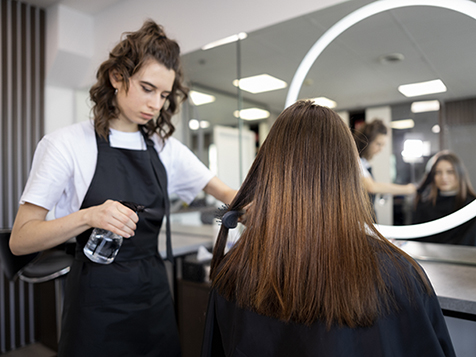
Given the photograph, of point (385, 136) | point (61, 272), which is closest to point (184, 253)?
point (61, 272)

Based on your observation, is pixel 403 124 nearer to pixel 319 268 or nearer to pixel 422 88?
pixel 422 88

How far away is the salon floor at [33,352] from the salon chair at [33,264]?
3.47ft

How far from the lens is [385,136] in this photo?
1.34 meters

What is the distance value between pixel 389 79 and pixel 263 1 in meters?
0.70

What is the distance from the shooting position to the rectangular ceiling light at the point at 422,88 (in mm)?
1243

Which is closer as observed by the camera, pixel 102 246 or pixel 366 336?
pixel 366 336

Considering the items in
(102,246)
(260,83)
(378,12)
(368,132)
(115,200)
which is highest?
(378,12)

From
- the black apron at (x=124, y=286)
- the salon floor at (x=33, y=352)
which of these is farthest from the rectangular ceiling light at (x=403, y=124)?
the salon floor at (x=33, y=352)

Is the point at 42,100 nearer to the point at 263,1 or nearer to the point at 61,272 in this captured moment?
the point at 61,272

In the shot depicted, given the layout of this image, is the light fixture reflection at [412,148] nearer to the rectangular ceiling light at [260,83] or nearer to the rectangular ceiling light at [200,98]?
the rectangular ceiling light at [260,83]

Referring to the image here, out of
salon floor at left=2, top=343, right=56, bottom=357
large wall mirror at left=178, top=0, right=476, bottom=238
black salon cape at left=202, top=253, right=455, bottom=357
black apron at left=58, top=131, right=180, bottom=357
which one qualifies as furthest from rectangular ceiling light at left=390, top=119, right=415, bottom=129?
salon floor at left=2, top=343, right=56, bottom=357

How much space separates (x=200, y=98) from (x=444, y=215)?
1360mm

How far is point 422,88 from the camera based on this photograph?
4.19ft

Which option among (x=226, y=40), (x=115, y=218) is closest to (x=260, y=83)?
(x=226, y=40)
